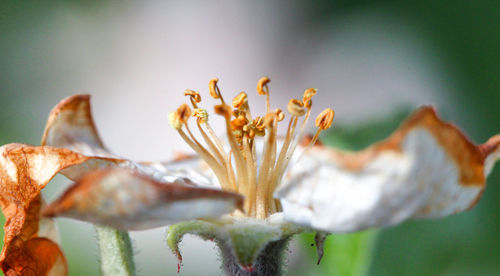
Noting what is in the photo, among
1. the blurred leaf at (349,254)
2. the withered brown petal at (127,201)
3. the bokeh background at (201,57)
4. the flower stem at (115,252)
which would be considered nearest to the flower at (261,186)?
the withered brown petal at (127,201)

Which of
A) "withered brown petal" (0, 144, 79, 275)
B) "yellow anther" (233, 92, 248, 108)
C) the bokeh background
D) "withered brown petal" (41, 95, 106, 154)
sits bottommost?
"withered brown petal" (0, 144, 79, 275)

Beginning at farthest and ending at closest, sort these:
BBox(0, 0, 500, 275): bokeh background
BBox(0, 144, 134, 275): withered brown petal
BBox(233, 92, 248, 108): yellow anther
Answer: BBox(0, 0, 500, 275): bokeh background, BBox(233, 92, 248, 108): yellow anther, BBox(0, 144, 134, 275): withered brown petal

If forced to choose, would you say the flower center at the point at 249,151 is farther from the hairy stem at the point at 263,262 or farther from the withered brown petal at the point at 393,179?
the withered brown petal at the point at 393,179

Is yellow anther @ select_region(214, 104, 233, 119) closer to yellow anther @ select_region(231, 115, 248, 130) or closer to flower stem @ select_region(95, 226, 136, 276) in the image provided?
yellow anther @ select_region(231, 115, 248, 130)

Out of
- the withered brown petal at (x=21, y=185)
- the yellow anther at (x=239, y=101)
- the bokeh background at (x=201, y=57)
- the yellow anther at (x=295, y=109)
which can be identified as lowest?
the withered brown petal at (x=21, y=185)

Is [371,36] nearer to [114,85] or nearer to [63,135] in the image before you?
[114,85]

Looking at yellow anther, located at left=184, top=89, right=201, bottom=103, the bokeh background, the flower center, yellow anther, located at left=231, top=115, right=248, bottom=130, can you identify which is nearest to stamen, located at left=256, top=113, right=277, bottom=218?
the flower center

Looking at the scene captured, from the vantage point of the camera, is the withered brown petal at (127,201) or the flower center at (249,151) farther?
the flower center at (249,151)
